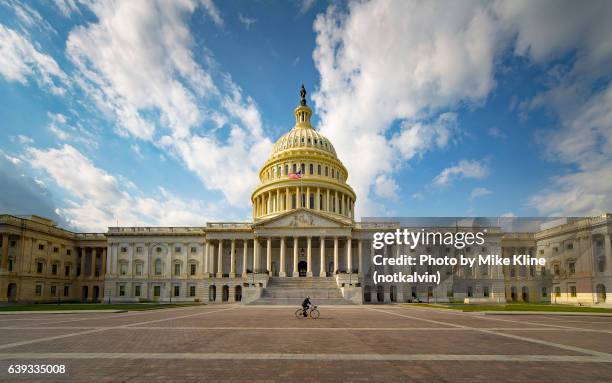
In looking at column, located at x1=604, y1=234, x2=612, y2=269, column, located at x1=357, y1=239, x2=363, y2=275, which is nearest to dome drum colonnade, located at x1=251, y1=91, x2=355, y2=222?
column, located at x1=357, y1=239, x2=363, y2=275

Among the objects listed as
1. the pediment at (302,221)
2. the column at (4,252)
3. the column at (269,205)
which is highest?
the column at (269,205)

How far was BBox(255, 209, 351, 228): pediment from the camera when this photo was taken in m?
75.3

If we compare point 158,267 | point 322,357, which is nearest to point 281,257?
point 158,267

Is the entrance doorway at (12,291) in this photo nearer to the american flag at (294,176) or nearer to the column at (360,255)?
the american flag at (294,176)

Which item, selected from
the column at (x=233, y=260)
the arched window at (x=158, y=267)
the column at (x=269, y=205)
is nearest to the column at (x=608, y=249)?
the column at (x=269, y=205)

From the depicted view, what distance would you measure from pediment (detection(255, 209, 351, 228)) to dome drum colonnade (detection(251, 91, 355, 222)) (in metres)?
9.38

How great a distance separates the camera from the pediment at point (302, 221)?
7531 cm

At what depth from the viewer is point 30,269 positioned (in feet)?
237

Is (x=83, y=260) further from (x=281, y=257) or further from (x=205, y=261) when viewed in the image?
(x=281, y=257)

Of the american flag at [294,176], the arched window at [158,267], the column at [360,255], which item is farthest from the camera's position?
the american flag at [294,176]

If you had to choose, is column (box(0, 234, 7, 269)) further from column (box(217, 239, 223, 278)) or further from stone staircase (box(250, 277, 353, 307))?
stone staircase (box(250, 277, 353, 307))

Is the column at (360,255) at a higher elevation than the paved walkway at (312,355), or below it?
higher

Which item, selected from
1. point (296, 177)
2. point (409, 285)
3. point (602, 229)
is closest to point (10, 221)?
point (296, 177)

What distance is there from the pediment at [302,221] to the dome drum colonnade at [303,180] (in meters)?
9.38
